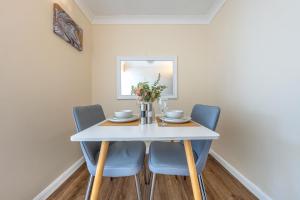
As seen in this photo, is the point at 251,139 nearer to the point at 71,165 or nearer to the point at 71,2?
the point at 71,165

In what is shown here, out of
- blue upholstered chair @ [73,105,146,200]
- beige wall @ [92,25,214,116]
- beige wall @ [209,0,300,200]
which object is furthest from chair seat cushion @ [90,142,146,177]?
beige wall @ [92,25,214,116]

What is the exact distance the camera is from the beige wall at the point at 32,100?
1093 mm

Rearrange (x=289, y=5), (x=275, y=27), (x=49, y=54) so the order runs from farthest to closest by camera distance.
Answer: (x=49, y=54)
(x=275, y=27)
(x=289, y=5)

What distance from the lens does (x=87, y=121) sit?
4.18 feet

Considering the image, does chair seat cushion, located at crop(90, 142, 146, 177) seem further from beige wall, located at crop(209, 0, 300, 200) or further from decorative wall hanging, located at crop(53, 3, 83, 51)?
decorative wall hanging, located at crop(53, 3, 83, 51)

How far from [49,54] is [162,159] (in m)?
1.47

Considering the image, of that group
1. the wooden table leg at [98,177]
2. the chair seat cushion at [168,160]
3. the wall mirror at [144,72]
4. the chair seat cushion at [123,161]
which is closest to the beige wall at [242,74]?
the wall mirror at [144,72]

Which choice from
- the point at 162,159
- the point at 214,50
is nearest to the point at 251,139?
the point at 162,159

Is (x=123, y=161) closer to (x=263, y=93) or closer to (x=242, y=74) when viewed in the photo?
(x=263, y=93)

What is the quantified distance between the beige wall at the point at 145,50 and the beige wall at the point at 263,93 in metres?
0.60

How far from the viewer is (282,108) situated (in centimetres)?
121

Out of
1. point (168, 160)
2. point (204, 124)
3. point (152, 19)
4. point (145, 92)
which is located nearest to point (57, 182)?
point (168, 160)

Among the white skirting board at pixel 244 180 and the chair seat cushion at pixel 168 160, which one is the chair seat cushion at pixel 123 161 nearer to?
the chair seat cushion at pixel 168 160

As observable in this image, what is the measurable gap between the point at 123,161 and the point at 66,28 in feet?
5.31
